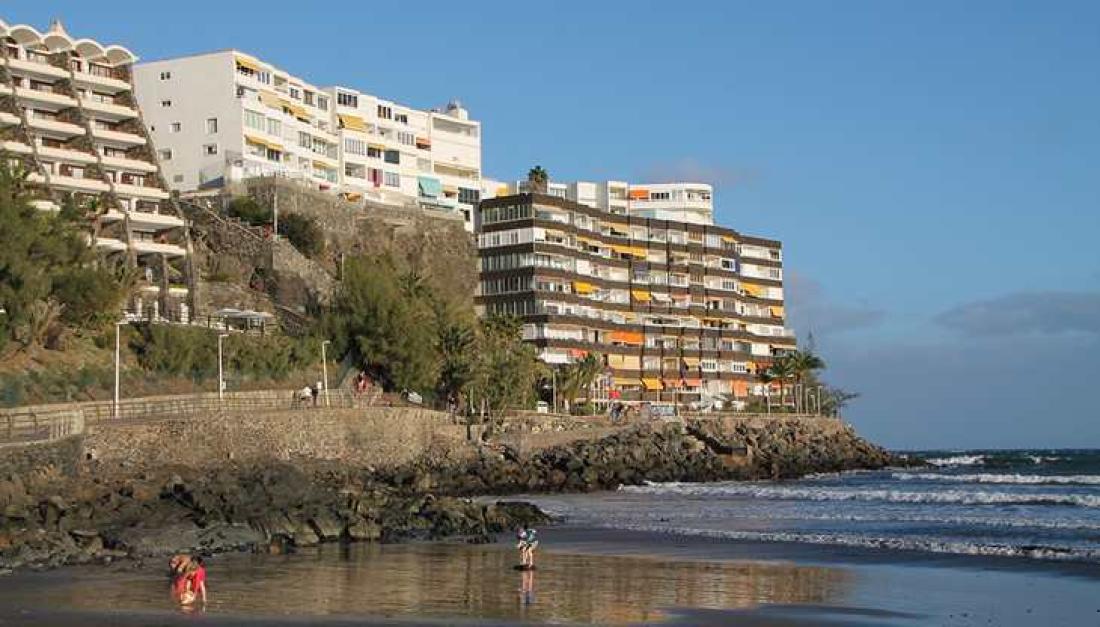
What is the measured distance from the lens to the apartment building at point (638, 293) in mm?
113688

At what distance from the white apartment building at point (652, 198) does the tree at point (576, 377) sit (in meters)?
36.3

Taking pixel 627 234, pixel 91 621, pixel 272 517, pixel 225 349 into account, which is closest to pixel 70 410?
pixel 272 517

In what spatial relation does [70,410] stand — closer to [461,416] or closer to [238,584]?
[238,584]

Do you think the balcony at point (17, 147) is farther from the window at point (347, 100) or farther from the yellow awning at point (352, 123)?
the window at point (347, 100)

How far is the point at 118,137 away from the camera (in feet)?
288

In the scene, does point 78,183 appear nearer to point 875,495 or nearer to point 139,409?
point 139,409

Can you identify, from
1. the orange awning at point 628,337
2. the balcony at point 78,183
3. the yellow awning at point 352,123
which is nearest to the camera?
the balcony at point 78,183

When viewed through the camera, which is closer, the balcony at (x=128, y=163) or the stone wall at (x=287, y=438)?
the stone wall at (x=287, y=438)

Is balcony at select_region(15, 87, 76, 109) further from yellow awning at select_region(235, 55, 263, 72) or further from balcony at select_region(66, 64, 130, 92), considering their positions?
yellow awning at select_region(235, 55, 263, 72)

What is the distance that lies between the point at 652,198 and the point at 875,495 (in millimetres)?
88586

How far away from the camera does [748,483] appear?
76562mm

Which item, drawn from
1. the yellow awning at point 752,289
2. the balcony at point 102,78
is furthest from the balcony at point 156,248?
the yellow awning at point 752,289

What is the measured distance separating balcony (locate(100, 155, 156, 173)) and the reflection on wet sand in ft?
183

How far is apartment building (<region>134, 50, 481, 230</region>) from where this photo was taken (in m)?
102
